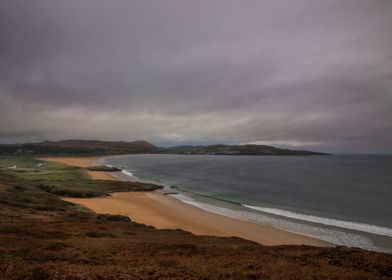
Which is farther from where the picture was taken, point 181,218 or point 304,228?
point 181,218

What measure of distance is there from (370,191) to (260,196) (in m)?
26.1

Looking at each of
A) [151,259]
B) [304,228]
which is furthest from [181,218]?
[151,259]

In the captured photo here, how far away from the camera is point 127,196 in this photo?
2343 inches

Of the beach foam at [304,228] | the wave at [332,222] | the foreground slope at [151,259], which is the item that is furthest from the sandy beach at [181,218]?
the foreground slope at [151,259]

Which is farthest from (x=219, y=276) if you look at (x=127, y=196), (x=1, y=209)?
(x=127, y=196)

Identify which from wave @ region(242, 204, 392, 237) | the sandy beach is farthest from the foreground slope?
wave @ region(242, 204, 392, 237)

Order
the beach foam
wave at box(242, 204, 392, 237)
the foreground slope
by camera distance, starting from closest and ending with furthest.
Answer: the foreground slope
the beach foam
wave at box(242, 204, 392, 237)

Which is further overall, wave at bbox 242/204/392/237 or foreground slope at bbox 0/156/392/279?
wave at bbox 242/204/392/237

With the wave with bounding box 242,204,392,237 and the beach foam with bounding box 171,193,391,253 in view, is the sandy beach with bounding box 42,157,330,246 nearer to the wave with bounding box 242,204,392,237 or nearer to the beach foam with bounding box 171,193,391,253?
the beach foam with bounding box 171,193,391,253

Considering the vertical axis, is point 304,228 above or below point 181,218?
above

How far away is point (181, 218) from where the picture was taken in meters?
42.5

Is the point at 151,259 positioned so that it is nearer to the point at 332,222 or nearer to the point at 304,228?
the point at 304,228

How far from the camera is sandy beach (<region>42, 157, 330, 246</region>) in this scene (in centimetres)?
3350

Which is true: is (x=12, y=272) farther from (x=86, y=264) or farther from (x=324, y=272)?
(x=324, y=272)
